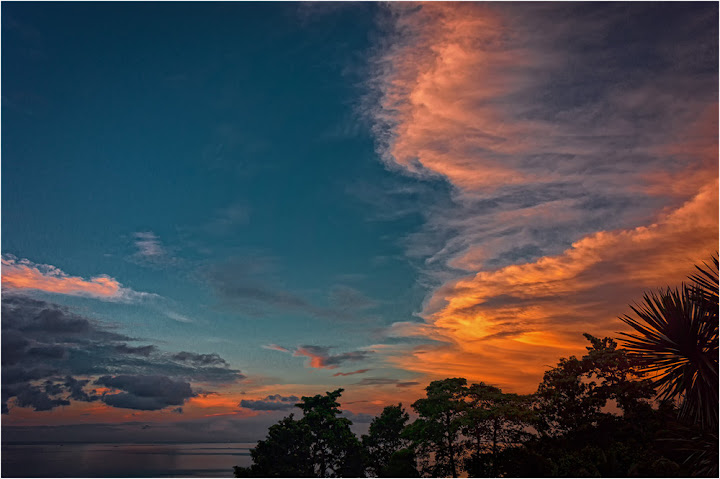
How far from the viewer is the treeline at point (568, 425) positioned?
18.2m

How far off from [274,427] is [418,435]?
12939mm

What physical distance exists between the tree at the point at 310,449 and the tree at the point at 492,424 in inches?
525

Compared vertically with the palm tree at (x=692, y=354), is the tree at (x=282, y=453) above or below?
below

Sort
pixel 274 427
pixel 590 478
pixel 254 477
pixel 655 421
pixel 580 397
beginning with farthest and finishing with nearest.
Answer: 1. pixel 274 427
2. pixel 254 477
3. pixel 580 397
4. pixel 655 421
5. pixel 590 478

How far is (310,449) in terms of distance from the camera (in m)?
41.2

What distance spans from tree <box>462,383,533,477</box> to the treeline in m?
0.06

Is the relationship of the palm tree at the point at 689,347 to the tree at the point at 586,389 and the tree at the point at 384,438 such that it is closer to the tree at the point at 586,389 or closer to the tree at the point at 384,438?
the tree at the point at 586,389

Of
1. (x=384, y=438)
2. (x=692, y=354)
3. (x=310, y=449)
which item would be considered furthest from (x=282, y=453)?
(x=692, y=354)

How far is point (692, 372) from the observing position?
1802 cm

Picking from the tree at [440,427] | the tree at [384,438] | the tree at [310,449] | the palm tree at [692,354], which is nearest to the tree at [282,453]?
the tree at [310,449]

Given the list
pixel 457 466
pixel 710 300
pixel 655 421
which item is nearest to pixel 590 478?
pixel 655 421

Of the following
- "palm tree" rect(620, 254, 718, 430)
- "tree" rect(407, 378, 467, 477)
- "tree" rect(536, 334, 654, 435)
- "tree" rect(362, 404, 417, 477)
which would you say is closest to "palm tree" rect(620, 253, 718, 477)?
"palm tree" rect(620, 254, 718, 430)

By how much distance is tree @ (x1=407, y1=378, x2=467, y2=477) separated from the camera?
32.8m

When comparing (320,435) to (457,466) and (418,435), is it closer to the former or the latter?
(418,435)
